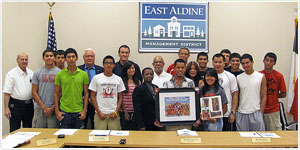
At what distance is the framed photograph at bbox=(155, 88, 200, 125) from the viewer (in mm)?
2918

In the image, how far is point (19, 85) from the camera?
3859 millimetres

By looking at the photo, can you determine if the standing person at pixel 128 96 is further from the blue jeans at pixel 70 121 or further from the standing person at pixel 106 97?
the blue jeans at pixel 70 121

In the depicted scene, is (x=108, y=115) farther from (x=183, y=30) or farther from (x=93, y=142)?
(x=183, y=30)

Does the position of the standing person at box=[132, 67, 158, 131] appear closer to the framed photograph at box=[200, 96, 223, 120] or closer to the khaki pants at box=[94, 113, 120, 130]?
the khaki pants at box=[94, 113, 120, 130]

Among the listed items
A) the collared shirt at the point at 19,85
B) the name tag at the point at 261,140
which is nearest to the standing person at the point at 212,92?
the name tag at the point at 261,140

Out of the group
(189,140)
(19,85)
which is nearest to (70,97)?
(19,85)

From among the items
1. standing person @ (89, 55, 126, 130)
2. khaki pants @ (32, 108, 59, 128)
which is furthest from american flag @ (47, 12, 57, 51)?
standing person @ (89, 55, 126, 130)

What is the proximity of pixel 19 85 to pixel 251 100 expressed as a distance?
3650mm

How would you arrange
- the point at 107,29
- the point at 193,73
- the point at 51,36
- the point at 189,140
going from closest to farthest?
the point at 189,140
the point at 193,73
the point at 51,36
the point at 107,29

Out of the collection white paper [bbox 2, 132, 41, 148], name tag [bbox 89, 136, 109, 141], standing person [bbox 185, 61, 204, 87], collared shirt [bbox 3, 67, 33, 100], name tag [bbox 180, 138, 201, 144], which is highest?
standing person [bbox 185, 61, 204, 87]

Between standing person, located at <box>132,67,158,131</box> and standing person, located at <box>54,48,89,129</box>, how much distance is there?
0.77 metres

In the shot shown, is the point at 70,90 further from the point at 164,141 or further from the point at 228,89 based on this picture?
the point at 228,89

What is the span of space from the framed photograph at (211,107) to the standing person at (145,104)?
27.0 inches

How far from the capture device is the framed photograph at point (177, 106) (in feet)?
9.57
